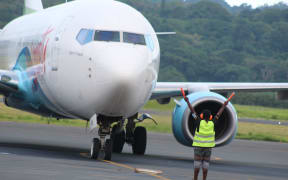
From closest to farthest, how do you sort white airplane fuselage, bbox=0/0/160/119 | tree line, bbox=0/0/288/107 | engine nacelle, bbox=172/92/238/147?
white airplane fuselage, bbox=0/0/160/119
engine nacelle, bbox=172/92/238/147
tree line, bbox=0/0/288/107

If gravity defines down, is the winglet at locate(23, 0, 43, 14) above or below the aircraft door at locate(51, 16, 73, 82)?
above

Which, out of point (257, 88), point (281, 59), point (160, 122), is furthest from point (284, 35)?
point (257, 88)

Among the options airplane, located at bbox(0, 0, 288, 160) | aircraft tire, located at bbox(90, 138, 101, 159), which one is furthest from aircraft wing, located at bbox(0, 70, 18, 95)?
aircraft tire, located at bbox(90, 138, 101, 159)

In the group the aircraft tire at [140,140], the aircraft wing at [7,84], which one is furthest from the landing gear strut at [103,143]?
the aircraft wing at [7,84]

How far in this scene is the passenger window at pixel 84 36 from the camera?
1747cm

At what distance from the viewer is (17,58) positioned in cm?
2316

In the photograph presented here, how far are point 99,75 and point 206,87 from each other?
6385mm

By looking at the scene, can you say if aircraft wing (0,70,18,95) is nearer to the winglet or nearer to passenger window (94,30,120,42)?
passenger window (94,30,120,42)

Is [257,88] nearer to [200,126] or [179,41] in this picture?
[200,126]

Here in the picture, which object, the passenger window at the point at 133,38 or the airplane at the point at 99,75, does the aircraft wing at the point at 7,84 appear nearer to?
the airplane at the point at 99,75

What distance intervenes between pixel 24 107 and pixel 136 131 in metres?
3.58

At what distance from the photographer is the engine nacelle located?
65.2 ft

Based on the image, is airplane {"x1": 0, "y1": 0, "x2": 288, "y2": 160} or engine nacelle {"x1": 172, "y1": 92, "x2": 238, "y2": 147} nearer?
airplane {"x1": 0, "y1": 0, "x2": 288, "y2": 160}

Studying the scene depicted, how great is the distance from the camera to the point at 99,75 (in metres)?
16.7
